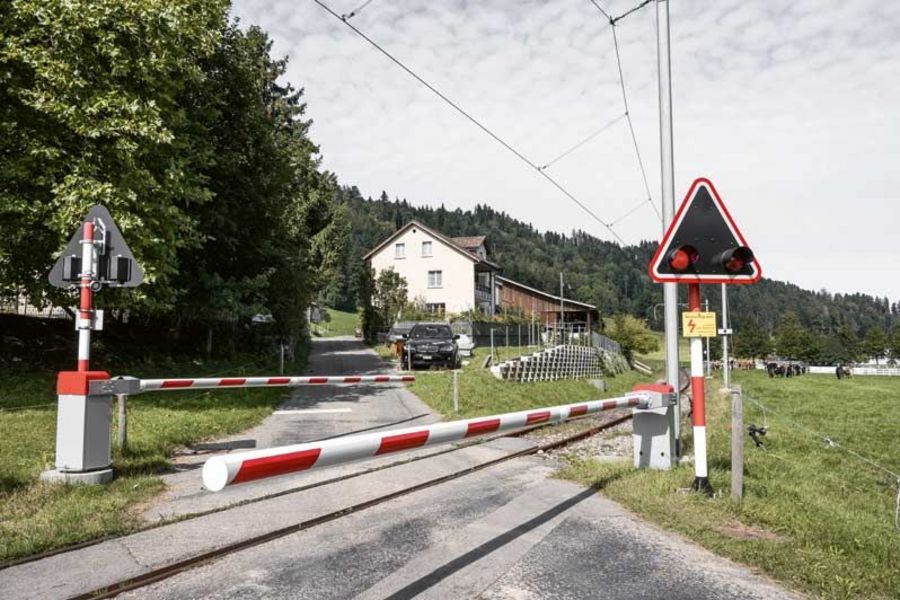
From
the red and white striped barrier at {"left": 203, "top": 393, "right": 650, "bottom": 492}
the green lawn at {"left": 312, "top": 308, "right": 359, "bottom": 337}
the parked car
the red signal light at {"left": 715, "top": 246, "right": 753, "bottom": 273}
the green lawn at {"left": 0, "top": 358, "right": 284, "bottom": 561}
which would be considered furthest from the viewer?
the green lawn at {"left": 312, "top": 308, "right": 359, "bottom": 337}

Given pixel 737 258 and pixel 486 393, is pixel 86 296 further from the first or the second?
pixel 486 393

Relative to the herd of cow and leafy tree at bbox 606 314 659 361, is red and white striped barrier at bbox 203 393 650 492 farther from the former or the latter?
the herd of cow

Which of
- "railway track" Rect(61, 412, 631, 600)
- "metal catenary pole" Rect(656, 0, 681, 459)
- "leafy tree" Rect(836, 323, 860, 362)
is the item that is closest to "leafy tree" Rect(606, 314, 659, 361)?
"metal catenary pole" Rect(656, 0, 681, 459)

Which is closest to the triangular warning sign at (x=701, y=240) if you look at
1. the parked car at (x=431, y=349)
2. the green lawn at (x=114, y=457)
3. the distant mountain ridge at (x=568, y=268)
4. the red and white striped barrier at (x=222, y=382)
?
the green lawn at (x=114, y=457)

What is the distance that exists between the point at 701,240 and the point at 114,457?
725 centimetres

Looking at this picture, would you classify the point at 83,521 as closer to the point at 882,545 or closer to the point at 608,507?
the point at 608,507

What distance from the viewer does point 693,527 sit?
4.84 meters

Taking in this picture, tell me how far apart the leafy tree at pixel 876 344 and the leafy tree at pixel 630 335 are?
314 ft

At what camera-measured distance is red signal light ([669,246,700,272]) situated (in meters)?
5.69

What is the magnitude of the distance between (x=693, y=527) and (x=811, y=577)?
1.07 m

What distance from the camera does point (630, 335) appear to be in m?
59.0

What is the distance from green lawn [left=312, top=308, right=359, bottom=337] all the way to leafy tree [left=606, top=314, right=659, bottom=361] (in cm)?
3162

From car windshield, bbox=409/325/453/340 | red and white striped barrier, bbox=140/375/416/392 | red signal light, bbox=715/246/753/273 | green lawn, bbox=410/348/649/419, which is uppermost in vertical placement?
red signal light, bbox=715/246/753/273

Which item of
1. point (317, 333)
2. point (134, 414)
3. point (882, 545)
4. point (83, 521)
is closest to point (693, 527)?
point (882, 545)
